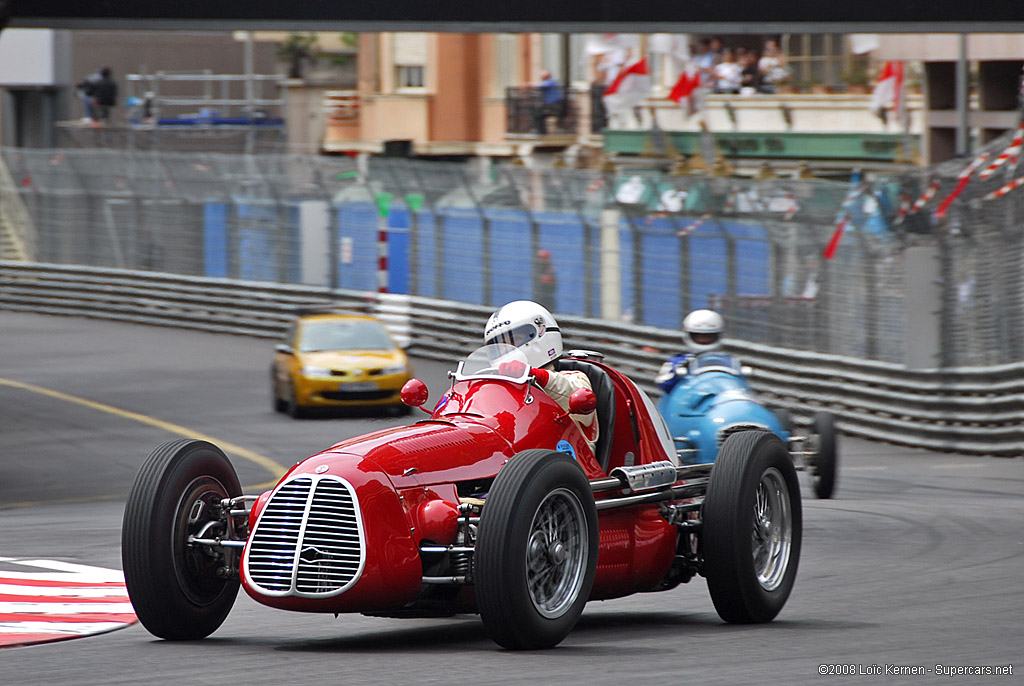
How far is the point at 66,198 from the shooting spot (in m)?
39.0

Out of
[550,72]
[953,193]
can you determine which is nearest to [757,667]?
[953,193]

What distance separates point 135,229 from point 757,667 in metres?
31.9

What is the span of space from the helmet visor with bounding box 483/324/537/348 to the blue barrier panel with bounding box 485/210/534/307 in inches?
812

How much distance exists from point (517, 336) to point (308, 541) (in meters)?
1.86

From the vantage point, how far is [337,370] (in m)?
24.8

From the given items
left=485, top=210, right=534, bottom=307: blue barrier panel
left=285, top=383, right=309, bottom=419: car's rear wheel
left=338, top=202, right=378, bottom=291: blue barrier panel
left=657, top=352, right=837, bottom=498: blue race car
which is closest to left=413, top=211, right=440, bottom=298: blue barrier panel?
left=338, top=202, right=378, bottom=291: blue barrier panel

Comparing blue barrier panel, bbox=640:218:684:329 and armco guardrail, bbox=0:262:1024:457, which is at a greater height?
blue barrier panel, bbox=640:218:684:329

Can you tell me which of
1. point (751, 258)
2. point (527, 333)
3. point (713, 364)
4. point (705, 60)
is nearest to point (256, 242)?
point (705, 60)

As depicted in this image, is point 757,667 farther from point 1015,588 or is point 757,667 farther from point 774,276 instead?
point 774,276

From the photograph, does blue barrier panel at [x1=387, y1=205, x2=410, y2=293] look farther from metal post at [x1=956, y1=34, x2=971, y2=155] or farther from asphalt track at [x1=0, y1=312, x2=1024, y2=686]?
metal post at [x1=956, y1=34, x2=971, y2=155]

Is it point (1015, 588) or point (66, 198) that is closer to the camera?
→ point (1015, 588)

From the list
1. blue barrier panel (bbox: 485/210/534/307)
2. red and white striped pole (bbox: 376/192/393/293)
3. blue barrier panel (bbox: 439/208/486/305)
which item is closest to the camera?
blue barrier panel (bbox: 485/210/534/307)

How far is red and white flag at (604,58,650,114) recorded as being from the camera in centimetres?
3734

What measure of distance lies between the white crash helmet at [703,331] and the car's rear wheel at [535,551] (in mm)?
6713
